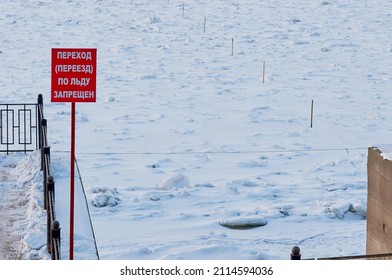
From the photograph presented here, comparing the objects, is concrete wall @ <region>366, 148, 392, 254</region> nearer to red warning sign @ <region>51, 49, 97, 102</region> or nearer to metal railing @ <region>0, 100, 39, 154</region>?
red warning sign @ <region>51, 49, 97, 102</region>

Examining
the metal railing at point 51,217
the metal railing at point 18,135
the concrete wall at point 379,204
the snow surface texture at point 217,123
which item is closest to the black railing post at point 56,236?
the metal railing at point 51,217

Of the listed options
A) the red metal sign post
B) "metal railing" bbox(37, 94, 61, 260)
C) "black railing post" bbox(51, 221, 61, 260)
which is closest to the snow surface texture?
"metal railing" bbox(37, 94, 61, 260)

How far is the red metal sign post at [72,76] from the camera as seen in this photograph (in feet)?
29.2

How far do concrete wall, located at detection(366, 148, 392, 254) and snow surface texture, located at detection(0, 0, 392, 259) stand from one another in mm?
1518

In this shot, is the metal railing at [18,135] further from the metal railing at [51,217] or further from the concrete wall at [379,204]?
the concrete wall at [379,204]

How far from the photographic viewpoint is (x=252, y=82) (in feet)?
83.3

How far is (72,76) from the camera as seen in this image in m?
8.99

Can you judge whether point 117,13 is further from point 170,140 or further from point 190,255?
point 190,255

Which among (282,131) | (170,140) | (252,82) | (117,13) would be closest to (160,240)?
(170,140)

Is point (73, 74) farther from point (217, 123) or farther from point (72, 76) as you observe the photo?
point (217, 123)

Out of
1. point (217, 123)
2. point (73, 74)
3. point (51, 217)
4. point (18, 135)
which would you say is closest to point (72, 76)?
point (73, 74)

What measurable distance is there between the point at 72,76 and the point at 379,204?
13.2 ft

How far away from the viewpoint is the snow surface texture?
506 inches
